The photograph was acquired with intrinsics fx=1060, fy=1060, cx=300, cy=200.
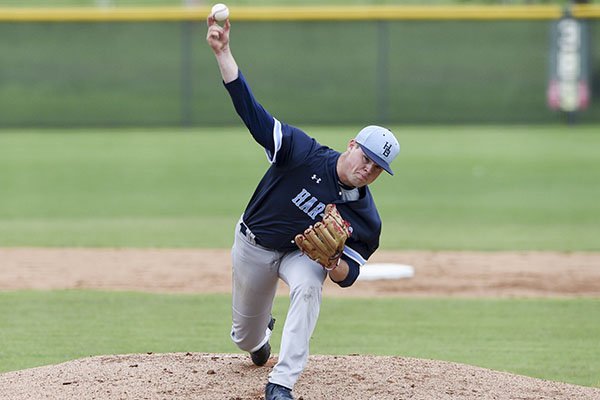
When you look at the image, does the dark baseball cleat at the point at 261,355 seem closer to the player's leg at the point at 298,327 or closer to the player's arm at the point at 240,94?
the player's leg at the point at 298,327

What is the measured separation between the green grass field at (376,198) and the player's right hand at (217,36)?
277 cm

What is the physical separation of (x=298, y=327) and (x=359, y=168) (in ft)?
2.82

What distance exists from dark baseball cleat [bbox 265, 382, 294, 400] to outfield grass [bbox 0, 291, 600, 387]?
2.16m

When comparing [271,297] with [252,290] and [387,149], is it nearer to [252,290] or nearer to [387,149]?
[252,290]

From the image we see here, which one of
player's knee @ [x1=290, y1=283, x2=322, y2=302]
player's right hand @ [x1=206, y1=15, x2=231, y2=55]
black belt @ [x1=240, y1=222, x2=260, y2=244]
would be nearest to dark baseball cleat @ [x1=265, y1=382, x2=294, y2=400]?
player's knee @ [x1=290, y1=283, x2=322, y2=302]

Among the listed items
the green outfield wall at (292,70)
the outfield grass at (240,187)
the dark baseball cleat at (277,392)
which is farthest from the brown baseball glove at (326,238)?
the green outfield wall at (292,70)

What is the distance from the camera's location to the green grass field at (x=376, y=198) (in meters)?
7.73

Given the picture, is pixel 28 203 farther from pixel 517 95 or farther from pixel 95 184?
pixel 517 95

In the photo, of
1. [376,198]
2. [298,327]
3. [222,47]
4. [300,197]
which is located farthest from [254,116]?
[376,198]

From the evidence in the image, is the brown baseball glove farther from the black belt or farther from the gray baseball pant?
the black belt

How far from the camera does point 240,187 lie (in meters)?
16.6

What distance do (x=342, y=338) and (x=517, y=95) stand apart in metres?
16.5

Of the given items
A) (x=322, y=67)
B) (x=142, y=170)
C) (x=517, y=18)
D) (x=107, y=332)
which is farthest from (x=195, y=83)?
(x=107, y=332)

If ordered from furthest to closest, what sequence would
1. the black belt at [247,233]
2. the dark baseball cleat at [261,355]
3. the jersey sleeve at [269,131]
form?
1. the dark baseball cleat at [261,355]
2. the black belt at [247,233]
3. the jersey sleeve at [269,131]
